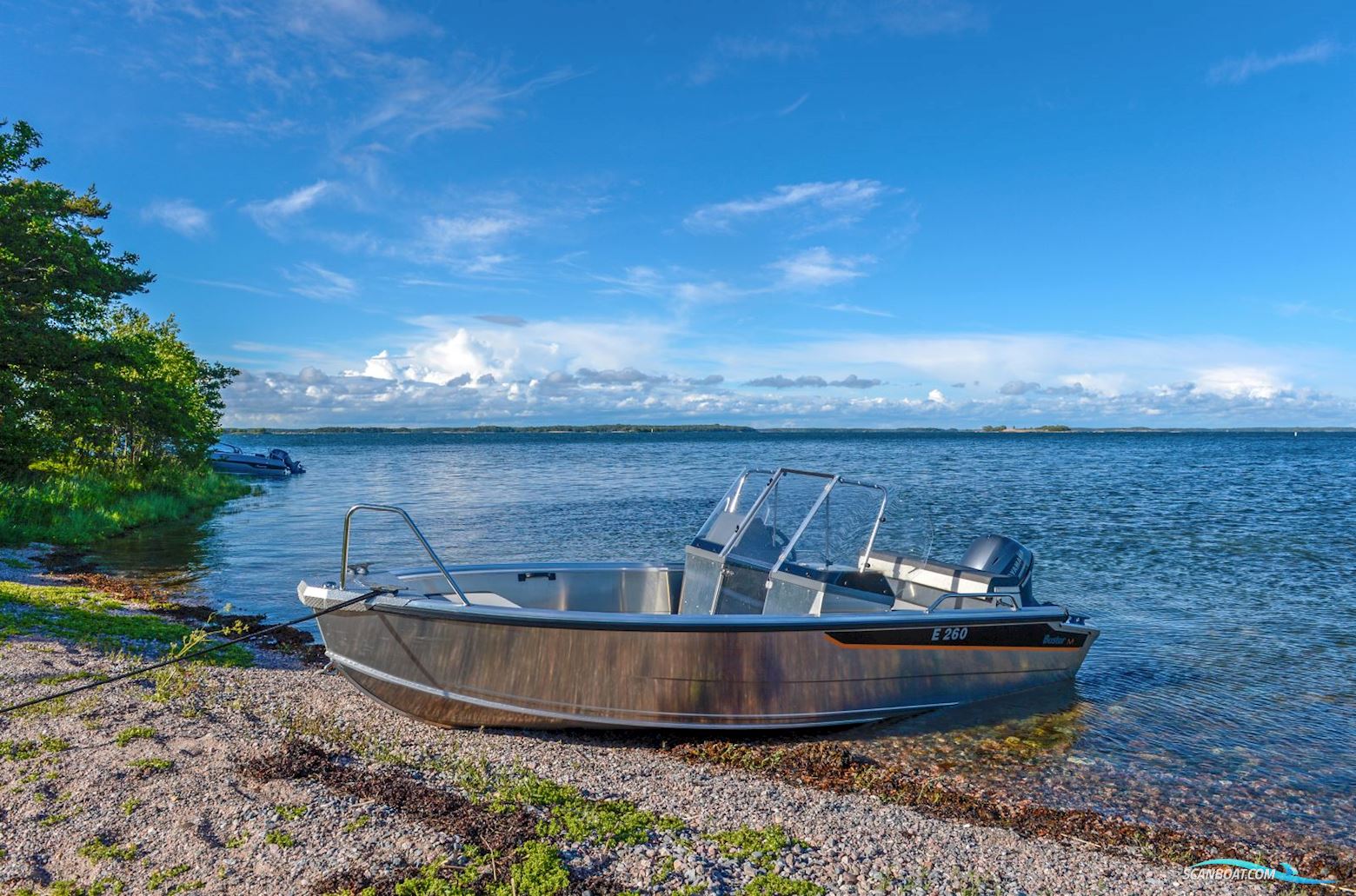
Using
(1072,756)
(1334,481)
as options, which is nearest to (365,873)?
(1072,756)

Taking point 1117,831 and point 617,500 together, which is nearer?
point 1117,831

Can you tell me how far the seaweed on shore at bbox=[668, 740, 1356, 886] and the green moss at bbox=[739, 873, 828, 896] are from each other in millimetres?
1789

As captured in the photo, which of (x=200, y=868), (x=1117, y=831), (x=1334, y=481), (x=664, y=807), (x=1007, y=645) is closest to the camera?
(x=200, y=868)

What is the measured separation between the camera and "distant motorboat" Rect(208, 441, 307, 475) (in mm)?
44219

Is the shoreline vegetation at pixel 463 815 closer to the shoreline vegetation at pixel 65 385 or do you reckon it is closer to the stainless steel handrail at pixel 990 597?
the stainless steel handrail at pixel 990 597

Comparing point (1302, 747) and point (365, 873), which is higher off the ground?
point (365, 873)

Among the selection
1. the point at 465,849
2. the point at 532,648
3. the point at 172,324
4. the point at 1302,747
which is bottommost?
the point at 1302,747

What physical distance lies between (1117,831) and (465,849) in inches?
174

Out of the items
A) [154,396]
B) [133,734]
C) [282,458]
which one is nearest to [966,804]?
[133,734]

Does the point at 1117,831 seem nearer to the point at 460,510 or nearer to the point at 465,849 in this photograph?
the point at 465,849

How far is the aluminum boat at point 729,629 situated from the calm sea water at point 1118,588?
0.61 metres

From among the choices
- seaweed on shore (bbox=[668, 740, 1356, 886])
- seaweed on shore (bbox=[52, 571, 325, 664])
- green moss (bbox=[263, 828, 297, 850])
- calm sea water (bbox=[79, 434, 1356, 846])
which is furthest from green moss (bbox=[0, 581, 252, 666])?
seaweed on shore (bbox=[668, 740, 1356, 886])

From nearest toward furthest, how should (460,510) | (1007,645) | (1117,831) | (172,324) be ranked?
(1117,831) < (1007,645) < (460,510) < (172,324)

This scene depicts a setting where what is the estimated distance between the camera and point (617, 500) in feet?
96.4
